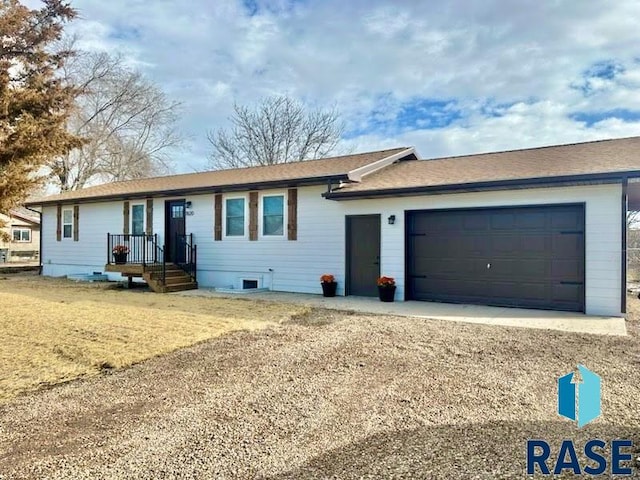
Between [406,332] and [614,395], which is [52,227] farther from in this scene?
[614,395]

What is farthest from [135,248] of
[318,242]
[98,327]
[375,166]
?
[375,166]

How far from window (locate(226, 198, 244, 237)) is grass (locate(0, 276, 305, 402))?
8.93 ft

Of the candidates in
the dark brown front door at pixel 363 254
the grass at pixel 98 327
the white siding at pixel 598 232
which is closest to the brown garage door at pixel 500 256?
the white siding at pixel 598 232

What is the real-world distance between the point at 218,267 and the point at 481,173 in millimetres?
7516

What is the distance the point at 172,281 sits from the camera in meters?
12.0

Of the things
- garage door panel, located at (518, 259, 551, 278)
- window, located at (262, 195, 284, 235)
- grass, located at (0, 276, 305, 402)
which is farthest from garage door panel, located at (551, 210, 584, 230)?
window, located at (262, 195, 284, 235)

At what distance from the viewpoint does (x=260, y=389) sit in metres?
3.98

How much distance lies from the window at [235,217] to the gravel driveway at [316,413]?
6.97m

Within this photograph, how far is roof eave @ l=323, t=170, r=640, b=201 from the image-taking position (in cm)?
743

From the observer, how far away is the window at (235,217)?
1226cm

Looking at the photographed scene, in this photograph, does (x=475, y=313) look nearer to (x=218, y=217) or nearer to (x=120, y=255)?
(x=218, y=217)

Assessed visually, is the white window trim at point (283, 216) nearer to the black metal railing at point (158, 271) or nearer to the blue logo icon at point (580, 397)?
the black metal railing at point (158, 271)

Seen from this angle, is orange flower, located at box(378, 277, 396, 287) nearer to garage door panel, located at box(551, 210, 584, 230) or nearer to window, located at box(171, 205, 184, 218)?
garage door panel, located at box(551, 210, 584, 230)

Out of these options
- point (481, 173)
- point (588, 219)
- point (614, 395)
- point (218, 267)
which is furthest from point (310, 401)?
point (218, 267)
